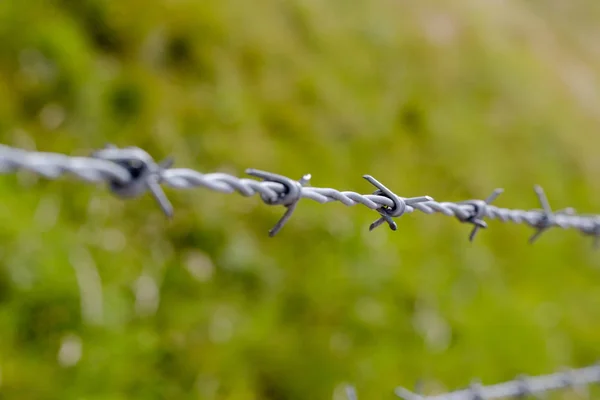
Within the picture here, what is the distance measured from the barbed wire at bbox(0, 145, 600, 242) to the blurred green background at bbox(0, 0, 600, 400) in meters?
1.58

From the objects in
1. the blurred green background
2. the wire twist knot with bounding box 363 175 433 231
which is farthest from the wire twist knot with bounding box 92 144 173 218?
the blurred green background

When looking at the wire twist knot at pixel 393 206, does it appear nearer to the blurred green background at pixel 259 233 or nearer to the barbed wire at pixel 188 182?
the barbed wire at pixel 188 182

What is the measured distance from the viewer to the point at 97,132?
2986mm

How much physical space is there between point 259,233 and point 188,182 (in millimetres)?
2207

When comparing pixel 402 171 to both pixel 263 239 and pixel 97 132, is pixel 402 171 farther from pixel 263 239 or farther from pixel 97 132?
pixel 97 132

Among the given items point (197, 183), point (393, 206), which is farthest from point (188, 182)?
point (393, 206)

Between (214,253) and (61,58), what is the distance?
1409 millimetres

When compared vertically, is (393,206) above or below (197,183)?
above

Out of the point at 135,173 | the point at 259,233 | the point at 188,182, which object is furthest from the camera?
the point at 259,233

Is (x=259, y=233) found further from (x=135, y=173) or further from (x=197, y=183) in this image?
(x=135, y=173)

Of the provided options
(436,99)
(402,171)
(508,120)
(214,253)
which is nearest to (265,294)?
(214,253)

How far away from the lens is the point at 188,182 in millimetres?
929

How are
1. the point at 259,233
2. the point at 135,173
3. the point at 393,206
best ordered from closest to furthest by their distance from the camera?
1. the point at 135,173
2. the point at 393,206
3. the point at 259,233

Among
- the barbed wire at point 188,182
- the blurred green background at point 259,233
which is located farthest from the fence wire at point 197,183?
the blurred green background at point 259,233
